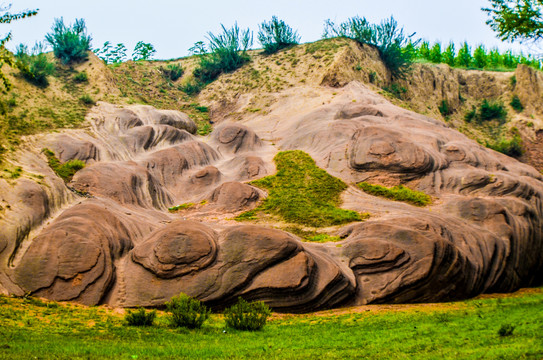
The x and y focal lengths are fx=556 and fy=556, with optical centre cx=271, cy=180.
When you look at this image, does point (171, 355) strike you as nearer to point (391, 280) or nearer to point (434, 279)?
point (391, 280)

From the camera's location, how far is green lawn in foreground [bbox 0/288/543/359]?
30.0 ft

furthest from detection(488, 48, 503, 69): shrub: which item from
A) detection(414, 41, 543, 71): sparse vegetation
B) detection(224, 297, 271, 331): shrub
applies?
detection(224, 297, 271, 331): shrub

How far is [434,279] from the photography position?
54.6ft

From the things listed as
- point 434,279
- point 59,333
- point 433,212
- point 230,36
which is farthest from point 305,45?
point 59,333

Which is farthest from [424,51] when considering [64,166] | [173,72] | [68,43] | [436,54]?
[64,166]

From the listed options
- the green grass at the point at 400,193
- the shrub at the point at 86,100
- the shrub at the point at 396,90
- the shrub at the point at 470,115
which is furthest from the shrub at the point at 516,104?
the shrub at the point at 86,100

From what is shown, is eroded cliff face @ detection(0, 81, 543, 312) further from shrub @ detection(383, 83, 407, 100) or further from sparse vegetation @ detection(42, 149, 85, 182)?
shrub @ detection(383, 83, 407, 100)

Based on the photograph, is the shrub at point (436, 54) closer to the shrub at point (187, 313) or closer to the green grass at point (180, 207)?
the green grass at point (180, 207)

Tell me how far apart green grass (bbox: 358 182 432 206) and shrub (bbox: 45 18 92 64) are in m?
22.9

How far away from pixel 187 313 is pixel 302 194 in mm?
11482

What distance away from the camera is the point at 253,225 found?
1675cm

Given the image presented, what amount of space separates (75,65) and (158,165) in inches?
610

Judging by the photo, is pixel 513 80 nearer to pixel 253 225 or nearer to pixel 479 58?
pixel 479 58

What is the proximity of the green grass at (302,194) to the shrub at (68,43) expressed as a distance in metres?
18.3
